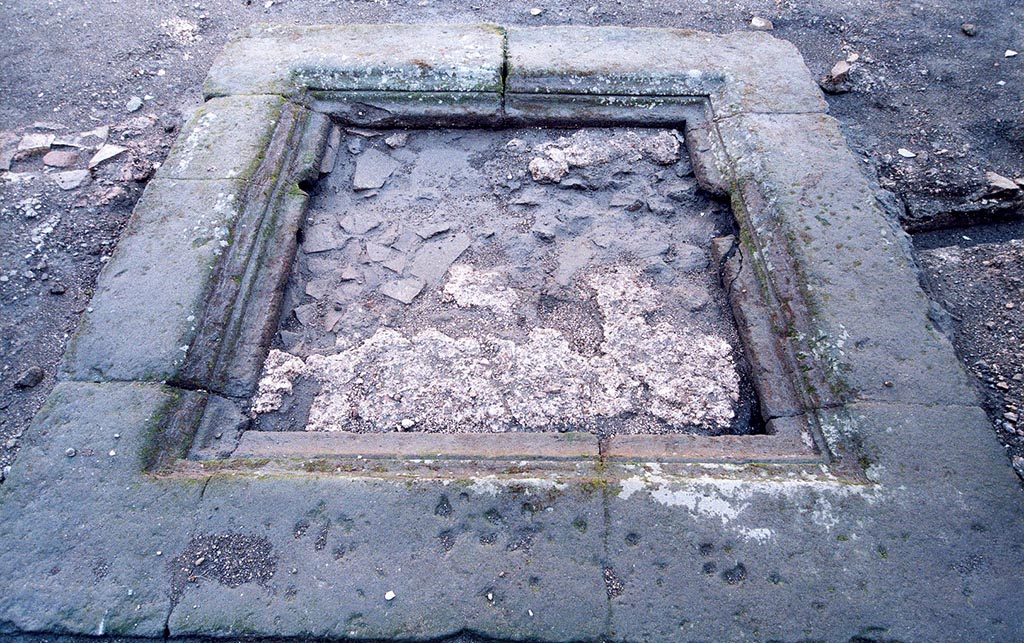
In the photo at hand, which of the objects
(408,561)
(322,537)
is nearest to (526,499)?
(408,561)

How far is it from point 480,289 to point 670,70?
1653 mm

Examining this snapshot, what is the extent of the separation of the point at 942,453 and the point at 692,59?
2.37 metres

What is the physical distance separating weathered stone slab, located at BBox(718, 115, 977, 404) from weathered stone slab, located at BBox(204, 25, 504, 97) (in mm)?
1355

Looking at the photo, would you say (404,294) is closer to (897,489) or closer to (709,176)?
(709,176)

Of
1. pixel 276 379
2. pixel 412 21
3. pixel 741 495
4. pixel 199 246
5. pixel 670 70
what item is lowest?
pixel 276 379

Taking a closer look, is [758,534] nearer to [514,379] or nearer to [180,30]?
[514,379]

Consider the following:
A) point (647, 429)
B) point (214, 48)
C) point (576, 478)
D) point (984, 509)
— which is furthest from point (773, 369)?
point (214, 48)

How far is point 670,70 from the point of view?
3.38 m

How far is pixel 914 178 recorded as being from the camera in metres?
Answer: 3.34

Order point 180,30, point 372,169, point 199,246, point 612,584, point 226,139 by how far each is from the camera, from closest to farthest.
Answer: point 612,584 < point 199,246 < point 226,139 < point 372,169 < point 180,30

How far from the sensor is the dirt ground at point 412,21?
277 centimetres

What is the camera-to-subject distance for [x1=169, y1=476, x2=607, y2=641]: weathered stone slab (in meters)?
1.71

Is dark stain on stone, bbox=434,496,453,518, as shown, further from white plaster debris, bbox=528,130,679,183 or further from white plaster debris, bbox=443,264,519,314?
white plaster debris, bbox=528,130,679,183

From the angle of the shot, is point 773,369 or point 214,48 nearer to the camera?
point 773,369
